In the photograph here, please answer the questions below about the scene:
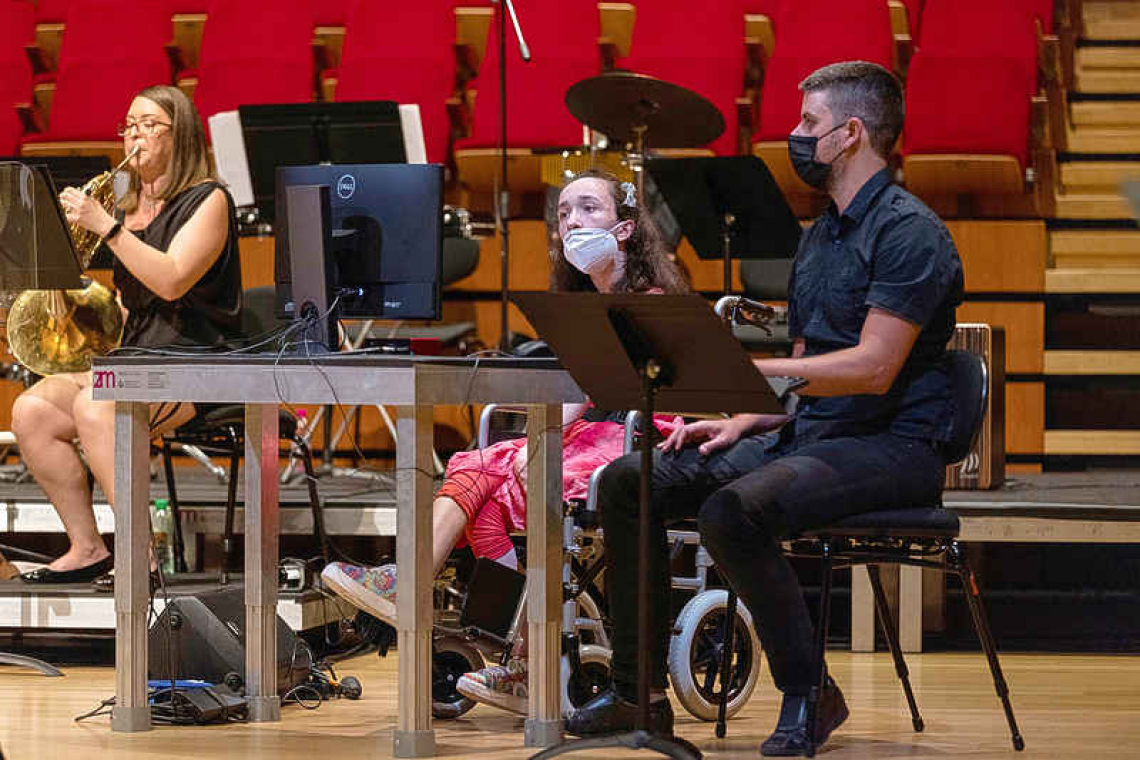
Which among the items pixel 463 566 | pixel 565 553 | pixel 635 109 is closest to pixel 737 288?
pixel 635 109

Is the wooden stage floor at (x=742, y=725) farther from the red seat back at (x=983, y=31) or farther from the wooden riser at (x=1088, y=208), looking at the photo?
the red seat back at (x=983, y=31)

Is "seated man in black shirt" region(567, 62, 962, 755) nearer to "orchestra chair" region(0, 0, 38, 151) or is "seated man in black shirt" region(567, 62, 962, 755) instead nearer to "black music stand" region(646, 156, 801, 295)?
"black music stand" region(646, 156, 801, 295)

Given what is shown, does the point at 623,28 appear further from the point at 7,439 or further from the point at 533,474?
the point at 533,474

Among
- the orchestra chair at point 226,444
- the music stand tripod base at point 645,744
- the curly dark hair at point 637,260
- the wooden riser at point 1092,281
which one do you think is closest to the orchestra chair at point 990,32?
the wooden riser at point 1092,281

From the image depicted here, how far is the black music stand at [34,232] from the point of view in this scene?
10.8ft

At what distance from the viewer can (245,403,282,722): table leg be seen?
3107 mm

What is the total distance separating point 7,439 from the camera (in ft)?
14.5

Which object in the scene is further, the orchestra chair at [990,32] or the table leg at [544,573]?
the orchestra chair at [990,32]

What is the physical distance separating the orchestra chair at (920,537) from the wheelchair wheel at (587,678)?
0.46m

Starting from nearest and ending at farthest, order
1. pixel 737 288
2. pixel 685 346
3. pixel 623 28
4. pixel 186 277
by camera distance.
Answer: pixel 685 346, pixel 186 277, pixel 737 288, pixel 623 28

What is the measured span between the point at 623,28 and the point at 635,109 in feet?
5.44

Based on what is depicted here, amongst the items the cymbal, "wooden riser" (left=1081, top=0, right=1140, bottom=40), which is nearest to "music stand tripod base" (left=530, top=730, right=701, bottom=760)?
the cymbal

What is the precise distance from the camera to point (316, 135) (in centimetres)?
474

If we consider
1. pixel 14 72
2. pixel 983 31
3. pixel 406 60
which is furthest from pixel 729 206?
pixel 14 72
